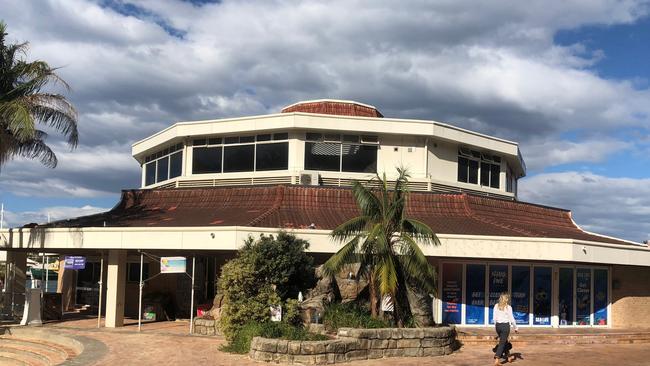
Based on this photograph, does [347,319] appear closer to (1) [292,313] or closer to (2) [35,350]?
(1) [292,313]

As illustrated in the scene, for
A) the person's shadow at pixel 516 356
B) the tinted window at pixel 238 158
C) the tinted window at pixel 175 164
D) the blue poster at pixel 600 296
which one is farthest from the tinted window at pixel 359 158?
the person's shadow at pixel 516 356

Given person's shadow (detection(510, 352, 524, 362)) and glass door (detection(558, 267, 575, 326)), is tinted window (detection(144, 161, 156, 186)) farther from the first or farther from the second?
person's shadow (detection(510, 352, 524, 362))

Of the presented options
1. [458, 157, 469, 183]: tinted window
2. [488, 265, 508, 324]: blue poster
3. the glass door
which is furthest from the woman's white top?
[458, 157, 469, 183]: tinted window

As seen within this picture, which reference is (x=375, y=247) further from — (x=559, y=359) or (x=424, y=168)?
(x=424, y=168)

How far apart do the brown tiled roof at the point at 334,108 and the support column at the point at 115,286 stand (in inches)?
477

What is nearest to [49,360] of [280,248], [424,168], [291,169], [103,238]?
[103,238]

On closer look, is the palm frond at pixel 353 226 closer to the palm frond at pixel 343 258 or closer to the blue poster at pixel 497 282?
the palm frond at pixel 343 258

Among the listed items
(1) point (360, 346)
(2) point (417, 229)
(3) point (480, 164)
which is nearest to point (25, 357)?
(1) point (360, 346)

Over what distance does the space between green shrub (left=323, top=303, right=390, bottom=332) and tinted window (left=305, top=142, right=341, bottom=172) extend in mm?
9937

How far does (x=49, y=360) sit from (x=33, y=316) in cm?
616

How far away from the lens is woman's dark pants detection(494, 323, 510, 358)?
15391 mm

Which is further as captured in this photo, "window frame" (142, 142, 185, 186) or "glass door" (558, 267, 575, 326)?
"window frame" (142, 142, 185, 186)

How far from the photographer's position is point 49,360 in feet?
57.2

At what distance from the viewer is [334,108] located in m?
30.3
